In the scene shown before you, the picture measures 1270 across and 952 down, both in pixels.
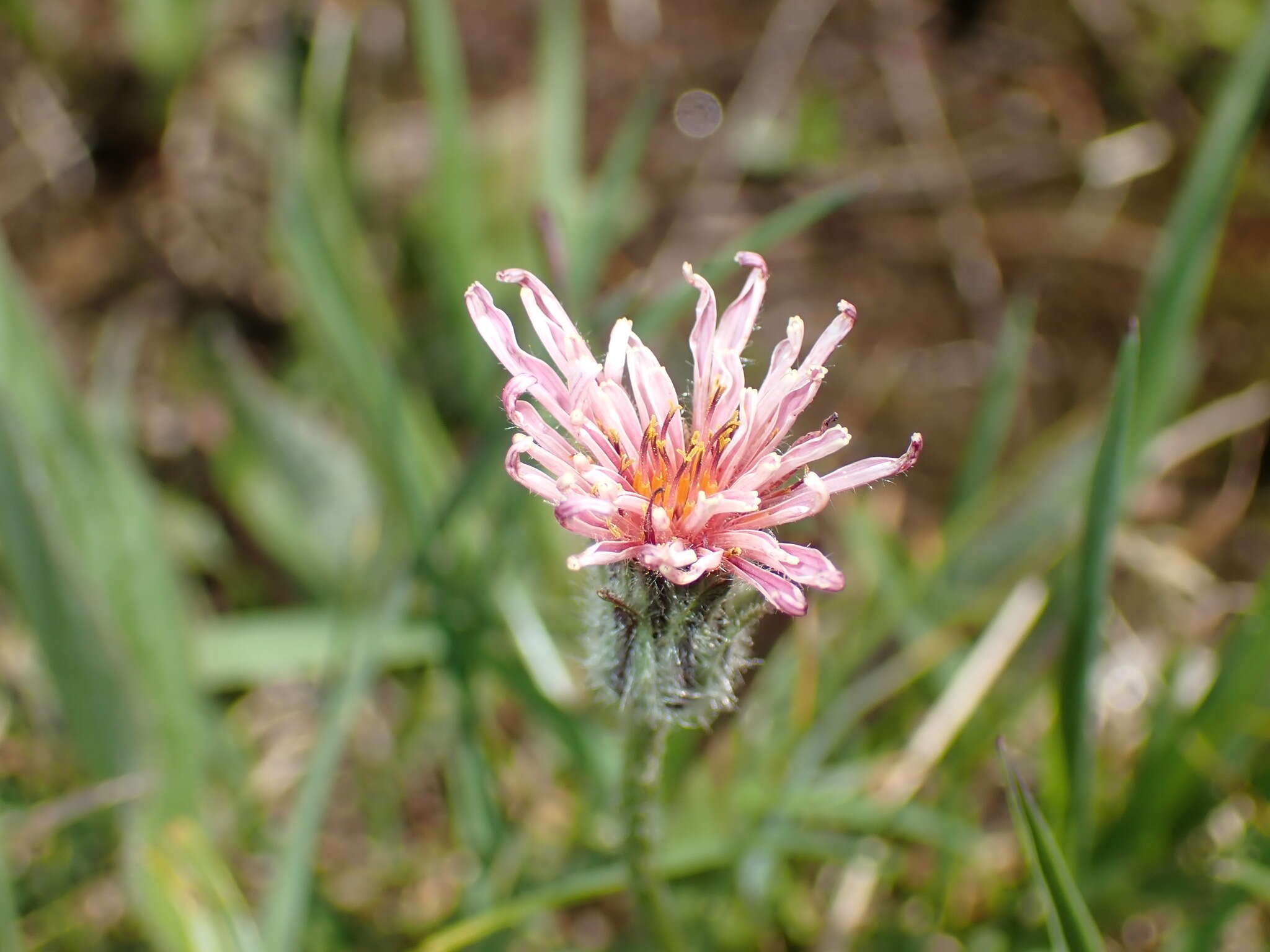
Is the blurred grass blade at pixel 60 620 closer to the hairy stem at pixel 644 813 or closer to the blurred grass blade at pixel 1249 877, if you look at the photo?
the hairy stem at pixel 644 813

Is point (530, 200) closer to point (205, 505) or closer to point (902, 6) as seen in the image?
point (205, 505)

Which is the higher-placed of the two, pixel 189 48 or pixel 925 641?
pixel 189 48

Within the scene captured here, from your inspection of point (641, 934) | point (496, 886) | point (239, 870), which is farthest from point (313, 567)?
point (641, 934)

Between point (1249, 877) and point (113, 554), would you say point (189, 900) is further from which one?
point (1249, 877)

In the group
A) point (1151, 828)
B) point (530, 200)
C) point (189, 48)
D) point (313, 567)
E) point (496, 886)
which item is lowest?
point (1151, 828)

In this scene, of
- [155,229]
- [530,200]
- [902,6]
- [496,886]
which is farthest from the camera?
[902,6]

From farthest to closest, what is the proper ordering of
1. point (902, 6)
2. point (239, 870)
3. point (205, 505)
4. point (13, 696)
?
point (902, 6) → point (205, 505) → point (13, 696) → point (239, 870)
